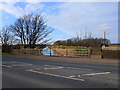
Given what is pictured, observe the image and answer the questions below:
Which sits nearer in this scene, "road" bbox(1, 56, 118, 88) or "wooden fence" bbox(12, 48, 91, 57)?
"road" bbox(1, 56, 118, 88)

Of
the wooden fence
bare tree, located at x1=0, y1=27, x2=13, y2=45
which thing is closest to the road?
the wooden fence

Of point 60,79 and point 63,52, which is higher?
point 63,52

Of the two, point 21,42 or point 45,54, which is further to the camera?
point 21,42

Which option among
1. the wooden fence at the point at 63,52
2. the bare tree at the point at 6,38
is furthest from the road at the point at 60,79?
the bare tree at the point at 6,38

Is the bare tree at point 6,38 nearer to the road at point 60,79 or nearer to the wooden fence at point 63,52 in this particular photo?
the wooden fence at point 63,52

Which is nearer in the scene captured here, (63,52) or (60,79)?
(60,79)

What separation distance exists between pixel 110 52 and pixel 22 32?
924 inches

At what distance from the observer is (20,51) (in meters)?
30.3

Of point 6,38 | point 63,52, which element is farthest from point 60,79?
point 6,38

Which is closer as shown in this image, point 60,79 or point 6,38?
point 60,79

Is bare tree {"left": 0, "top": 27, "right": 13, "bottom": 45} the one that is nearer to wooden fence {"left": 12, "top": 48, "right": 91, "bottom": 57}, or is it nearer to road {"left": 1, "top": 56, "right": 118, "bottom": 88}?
wooden fence {"left": 12, "top": 48, "right": 91, "bottom": 57}

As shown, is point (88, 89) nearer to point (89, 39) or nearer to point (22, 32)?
point (89, 39)

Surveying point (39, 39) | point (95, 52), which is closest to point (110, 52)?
point (95, 52)

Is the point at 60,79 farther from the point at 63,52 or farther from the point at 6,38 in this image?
the point at 6,38
